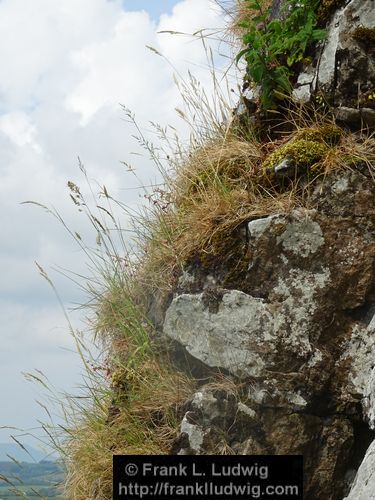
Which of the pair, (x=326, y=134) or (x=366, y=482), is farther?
(x=326, y=134)

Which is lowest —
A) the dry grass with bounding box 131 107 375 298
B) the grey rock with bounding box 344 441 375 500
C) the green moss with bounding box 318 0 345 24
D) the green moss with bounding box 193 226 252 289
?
the grey rock with bounding box 344 441 375 500

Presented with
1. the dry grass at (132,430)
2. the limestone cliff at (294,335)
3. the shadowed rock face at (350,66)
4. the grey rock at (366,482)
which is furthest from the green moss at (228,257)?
the grey rock at (366,482)

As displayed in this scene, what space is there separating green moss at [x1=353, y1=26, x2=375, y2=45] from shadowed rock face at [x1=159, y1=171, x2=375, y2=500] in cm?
118

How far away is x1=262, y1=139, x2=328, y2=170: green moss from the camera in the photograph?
209 inches

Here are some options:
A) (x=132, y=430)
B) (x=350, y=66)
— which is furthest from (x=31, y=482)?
(x=350, y=66)

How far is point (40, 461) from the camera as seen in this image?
5746 mm

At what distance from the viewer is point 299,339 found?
4836 mm

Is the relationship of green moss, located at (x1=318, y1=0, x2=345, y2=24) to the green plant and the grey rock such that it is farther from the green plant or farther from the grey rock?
the grey rock

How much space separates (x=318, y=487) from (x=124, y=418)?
1655 mm

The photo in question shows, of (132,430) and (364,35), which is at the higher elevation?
(364,35)

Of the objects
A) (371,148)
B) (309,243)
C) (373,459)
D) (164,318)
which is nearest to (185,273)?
(164,318)

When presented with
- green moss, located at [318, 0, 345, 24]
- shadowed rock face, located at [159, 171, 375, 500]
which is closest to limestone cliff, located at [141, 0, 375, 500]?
shadowed rock face, located at [159, 171, 375, 500]

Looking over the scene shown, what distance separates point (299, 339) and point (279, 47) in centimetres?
242

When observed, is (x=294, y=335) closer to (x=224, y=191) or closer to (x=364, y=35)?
(x=224, y=191)
